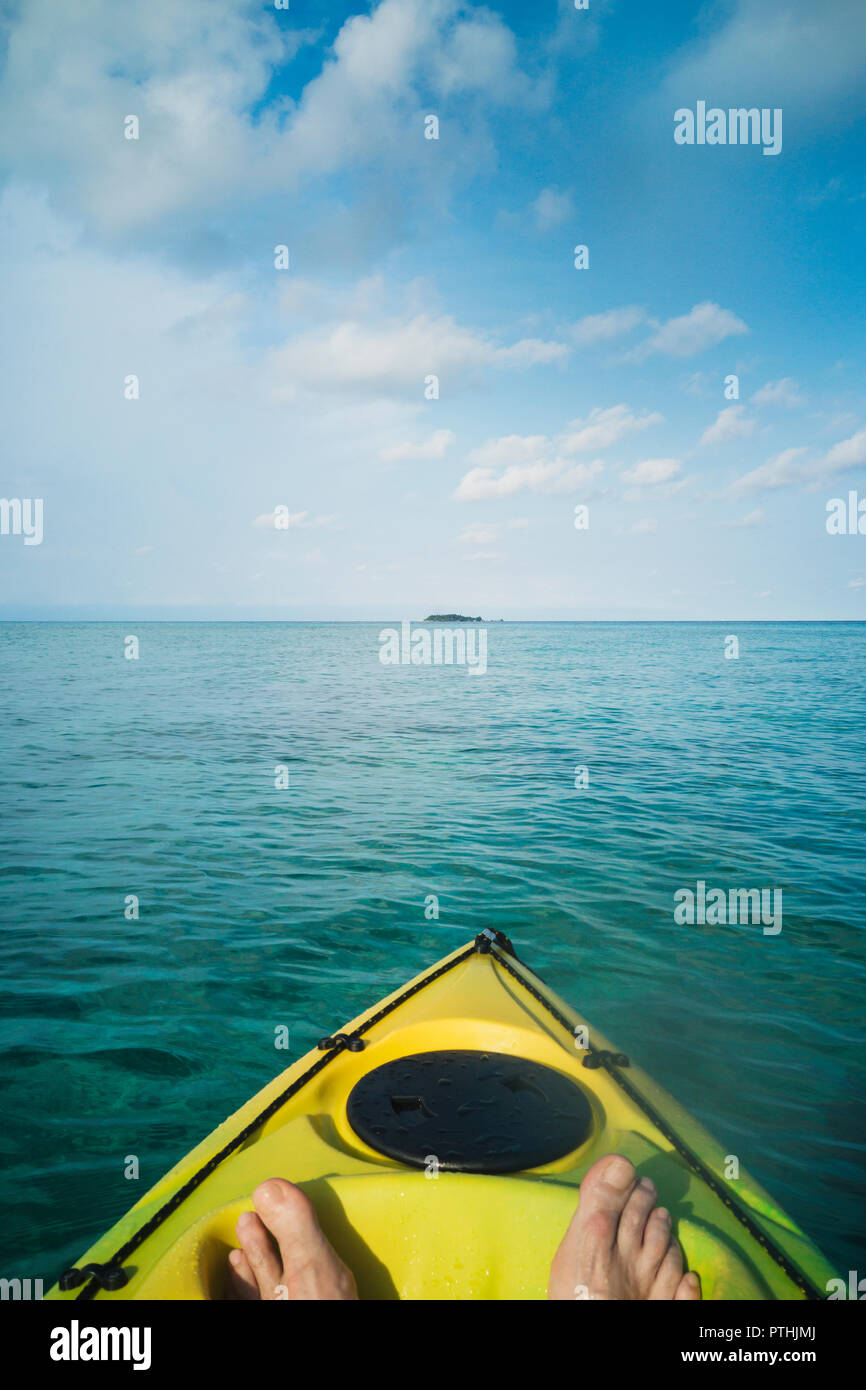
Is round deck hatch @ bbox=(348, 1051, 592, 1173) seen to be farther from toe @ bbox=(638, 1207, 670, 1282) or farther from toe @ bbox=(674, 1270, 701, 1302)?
toe @ bbox=(674, 1270, 701, 1302)

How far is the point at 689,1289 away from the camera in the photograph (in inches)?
101

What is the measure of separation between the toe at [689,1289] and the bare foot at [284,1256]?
120cm

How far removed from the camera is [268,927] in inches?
295

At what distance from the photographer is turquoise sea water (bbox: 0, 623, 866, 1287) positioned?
471cm

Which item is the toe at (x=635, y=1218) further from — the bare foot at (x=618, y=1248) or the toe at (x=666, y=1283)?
the toe at (x=666, y=1283)

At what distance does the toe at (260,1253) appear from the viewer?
2.56m

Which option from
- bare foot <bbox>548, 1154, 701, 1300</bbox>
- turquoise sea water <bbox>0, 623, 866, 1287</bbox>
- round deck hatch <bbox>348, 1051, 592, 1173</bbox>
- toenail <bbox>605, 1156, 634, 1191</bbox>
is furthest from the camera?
turquoise sea water <bbox>0, 623, 866, 1287</bbox>

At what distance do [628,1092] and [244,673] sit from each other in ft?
127

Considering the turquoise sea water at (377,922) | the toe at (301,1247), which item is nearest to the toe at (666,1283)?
the toe at (301,1247)

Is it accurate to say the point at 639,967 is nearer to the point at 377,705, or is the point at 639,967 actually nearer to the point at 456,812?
the point at 456,812

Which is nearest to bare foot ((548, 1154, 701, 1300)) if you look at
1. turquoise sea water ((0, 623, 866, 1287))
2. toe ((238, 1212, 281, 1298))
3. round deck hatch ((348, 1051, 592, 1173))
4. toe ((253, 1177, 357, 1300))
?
round deck hatch ((348, 1051, 592, 1173))

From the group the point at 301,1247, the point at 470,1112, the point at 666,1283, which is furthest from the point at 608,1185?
the point at 301,1247

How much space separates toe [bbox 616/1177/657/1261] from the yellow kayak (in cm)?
18
